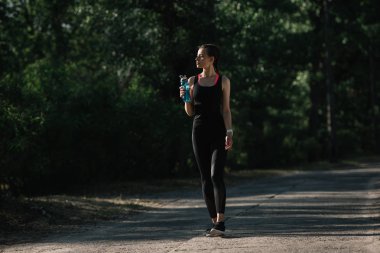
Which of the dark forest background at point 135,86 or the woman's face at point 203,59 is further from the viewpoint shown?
the dark forest background at point 135,86

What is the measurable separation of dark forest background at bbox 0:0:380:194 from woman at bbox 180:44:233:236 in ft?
14.9

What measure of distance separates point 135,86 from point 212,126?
39.5 feet

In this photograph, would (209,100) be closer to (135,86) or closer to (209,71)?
(209,71)

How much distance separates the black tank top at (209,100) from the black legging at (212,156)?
10 cm

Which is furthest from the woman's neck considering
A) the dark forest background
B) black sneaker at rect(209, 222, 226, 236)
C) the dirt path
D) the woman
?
the dark forest background

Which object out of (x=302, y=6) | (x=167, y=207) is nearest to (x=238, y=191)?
(x=167, y=207)

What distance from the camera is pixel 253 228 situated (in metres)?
9.30

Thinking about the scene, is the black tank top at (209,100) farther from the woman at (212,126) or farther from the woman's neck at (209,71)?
the woman's neck at (209,71)

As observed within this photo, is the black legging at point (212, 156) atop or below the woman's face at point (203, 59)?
below

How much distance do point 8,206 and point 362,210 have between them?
199 inches

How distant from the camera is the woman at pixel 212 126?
8500 mm

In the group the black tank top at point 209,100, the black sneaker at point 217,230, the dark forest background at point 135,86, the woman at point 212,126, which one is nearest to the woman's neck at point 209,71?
the woman at point 212,126

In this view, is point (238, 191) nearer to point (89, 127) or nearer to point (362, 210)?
point (89, 127)

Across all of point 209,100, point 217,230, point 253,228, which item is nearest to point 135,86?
point 253,228
